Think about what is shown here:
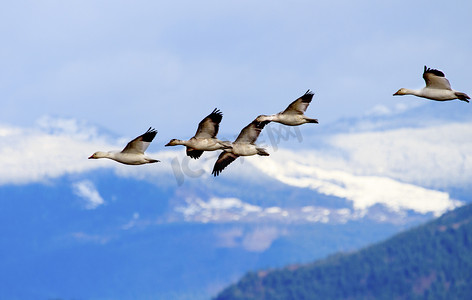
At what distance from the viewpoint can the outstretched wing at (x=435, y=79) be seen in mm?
50375

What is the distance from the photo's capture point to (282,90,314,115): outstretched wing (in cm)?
5391

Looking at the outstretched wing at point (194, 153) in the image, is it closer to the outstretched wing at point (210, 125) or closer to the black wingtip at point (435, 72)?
the outstretched wing at point (210, 125)

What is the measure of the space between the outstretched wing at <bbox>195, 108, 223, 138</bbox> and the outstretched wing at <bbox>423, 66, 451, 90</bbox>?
34.3 feet

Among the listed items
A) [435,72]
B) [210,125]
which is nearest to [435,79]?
[435,72]

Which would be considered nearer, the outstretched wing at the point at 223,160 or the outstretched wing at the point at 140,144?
the outstretched wing at the point at 140,144

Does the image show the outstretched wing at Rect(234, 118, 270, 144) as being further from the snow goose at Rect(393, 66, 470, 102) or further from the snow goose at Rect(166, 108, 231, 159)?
the snow goose at Rect(393, 66, 470, 102)

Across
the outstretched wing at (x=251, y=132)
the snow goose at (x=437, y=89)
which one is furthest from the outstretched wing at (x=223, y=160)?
the snow goose at (x=437, y=89)

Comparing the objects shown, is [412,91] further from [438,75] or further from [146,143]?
[146,143]

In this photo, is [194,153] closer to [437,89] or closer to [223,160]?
[223,160]

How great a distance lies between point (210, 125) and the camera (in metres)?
52.1

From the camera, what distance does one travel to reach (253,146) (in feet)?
179

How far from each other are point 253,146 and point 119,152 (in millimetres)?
7943

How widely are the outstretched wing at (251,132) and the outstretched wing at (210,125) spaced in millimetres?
3115

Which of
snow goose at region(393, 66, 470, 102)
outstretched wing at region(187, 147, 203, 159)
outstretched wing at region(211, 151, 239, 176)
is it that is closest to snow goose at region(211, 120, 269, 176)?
outstretched wing at region(187, 147, 203, 159)
